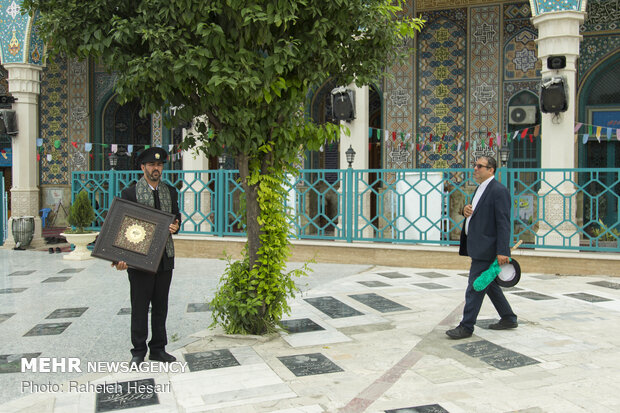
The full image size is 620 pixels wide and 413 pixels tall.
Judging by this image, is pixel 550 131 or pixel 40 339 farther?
pixel 550 131

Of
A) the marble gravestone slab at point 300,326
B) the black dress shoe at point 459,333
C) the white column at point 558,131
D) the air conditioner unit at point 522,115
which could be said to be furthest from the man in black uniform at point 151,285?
the air conditioner unit at point 522,115

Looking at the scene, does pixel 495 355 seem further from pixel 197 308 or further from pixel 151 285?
pixel 197 308

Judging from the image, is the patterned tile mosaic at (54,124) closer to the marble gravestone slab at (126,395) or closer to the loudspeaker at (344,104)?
the loudspeaker at (344,104)

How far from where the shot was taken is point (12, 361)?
3.78 meters

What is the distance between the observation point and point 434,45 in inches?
426

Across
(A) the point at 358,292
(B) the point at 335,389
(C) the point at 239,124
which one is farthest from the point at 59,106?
(B) the point at 335,389

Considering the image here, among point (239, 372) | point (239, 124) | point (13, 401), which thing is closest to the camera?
point (13, 401)

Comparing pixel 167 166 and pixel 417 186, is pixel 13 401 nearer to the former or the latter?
pixel 417 186

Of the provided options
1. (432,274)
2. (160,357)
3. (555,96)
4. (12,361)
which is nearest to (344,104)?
(555,96)

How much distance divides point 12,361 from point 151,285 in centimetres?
113

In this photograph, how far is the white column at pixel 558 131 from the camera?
7320mm

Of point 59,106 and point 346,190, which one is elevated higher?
point 59,106

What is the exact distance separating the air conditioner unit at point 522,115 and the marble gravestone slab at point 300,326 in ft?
23.4

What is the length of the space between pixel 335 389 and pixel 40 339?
2.47m
